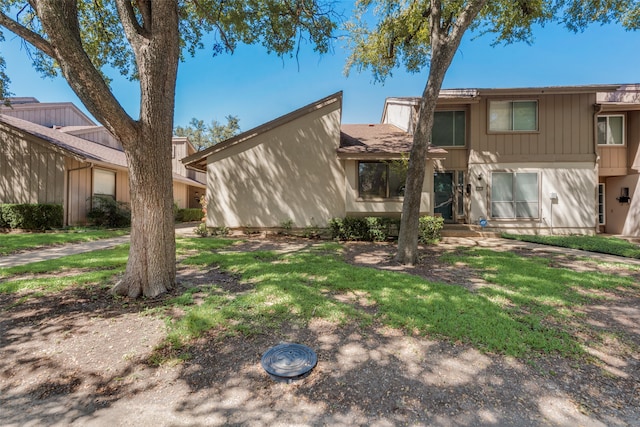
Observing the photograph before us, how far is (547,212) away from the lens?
1219 centimetres

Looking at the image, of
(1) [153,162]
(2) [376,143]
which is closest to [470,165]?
(2) [376,143]

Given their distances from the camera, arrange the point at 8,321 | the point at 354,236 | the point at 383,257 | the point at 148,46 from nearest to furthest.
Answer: the point at 8,321 → the point at 148,46 → the point at 383,257 → the point at 354,236

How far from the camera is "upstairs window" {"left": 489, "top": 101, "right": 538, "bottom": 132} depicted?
1236 centimetres

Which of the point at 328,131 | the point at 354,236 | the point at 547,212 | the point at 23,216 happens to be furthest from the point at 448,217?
the point at 23,216

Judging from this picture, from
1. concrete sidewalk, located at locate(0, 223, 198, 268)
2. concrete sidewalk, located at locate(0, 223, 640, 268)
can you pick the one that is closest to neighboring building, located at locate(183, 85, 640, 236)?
concrete sidewalk, located at locate(0, 223, 640, 268)

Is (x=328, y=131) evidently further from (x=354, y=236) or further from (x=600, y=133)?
(x=600, y=133)

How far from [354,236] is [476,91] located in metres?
7.81

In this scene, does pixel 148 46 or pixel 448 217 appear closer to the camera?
pixel 148 46

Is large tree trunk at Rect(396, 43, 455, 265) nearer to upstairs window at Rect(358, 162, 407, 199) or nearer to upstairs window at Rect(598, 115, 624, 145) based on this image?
upstairs window at Rect(358, 162, 407, 199)

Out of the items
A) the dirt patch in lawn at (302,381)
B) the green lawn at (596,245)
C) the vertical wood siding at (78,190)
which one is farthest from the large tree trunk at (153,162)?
the vertical wood siding at (78,190)

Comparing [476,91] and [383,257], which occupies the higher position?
[476,91]

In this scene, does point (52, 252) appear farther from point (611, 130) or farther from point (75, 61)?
point (611, 130)

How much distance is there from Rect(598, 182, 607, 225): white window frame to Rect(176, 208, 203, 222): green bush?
75.5ft

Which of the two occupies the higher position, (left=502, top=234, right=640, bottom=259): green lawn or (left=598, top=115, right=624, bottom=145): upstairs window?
(left=598, top=115, right=624, bottom=145): upstairs window
